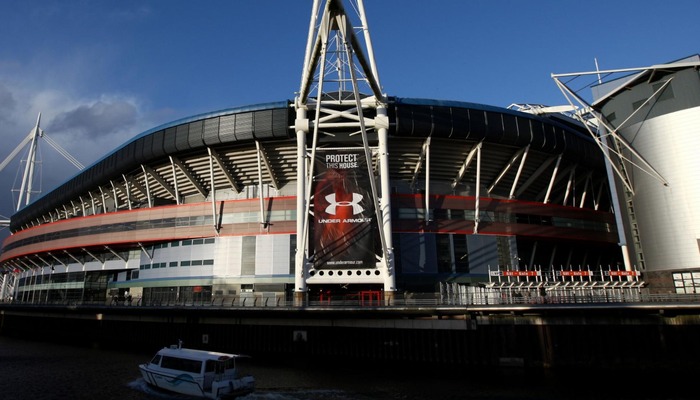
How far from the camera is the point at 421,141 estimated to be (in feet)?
152

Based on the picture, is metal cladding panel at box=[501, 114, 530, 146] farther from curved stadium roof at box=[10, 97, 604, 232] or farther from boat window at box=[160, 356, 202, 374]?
boat window at box=[160, 356, 202, 374]

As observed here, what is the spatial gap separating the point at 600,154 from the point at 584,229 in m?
10.4

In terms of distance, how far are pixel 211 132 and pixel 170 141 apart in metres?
5.93

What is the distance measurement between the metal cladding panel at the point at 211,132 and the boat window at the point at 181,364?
89.5 ft

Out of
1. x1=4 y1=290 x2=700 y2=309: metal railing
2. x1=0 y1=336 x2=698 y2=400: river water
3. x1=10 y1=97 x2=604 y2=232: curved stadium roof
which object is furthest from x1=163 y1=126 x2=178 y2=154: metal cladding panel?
x1=0 y1=336 x2=698 y2=400: river water

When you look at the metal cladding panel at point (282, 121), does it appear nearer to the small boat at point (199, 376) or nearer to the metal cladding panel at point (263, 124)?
the metal cladding panel at point (263, 124)

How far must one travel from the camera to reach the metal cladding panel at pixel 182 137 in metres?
47.8

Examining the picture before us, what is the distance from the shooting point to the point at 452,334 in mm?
31078


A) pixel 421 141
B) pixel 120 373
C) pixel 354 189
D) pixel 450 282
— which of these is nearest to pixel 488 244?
pixel 450 282

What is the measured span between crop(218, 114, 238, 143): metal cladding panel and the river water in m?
23.8

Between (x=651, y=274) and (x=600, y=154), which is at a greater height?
(x=600, y=154)

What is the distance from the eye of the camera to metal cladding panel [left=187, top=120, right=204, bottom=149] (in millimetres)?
47062

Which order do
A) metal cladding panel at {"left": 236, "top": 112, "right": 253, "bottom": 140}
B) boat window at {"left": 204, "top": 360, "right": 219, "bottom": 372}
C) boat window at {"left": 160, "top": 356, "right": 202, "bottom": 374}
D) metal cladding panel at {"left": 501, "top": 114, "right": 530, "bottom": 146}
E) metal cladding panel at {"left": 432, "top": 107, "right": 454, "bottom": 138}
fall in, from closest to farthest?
boat window at {"left": 204, "top": 360, "right": 219, "bottom": 372} → boat window at {"left": 160, "top": 356, "right": 202, "bottom": 374} → metal cladding panel at {"left": 432, "top": 107, "right": 454, "bottom": 138} → metal cladding panel at {"left": 236, "top": 112, "right": 253, "bottom": 140} → metal cladding panel at {"left": 501, "top": 114, "right": 530, "bottom": 146}

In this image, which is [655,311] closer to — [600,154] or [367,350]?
[367,350]
